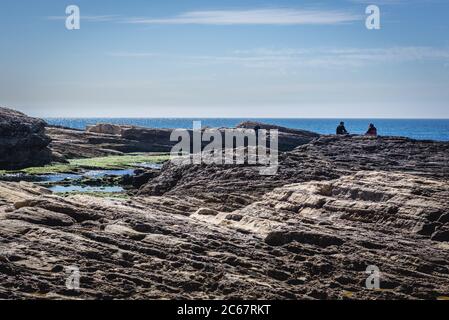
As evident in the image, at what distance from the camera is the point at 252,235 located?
31016mm

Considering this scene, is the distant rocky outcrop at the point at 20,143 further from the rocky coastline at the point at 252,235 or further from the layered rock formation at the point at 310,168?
the rocky coastline at the point at 252,235

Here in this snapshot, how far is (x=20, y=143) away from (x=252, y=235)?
65.4 m

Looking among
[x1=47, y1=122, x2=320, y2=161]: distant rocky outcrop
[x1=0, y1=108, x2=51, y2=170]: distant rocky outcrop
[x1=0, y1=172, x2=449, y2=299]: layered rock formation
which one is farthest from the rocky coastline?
[x1=47, y1=122, x2=320, y2=161]: distant rocky outcrop

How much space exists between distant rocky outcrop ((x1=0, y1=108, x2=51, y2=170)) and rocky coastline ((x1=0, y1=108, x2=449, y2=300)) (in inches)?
1972

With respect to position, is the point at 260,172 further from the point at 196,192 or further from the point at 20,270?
the point at 20,270

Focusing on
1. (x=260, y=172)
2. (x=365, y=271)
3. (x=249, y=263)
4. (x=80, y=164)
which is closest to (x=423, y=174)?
(x=260, y=172)

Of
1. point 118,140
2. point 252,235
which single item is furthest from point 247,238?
point 118,140

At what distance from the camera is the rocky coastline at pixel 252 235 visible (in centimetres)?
2534

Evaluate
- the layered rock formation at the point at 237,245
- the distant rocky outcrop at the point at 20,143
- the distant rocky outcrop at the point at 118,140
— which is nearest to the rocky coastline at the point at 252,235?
the layered rock formation at the point at 237,245

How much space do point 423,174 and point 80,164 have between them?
58.9 m

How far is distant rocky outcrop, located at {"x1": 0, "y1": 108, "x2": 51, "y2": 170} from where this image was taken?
289 ft
